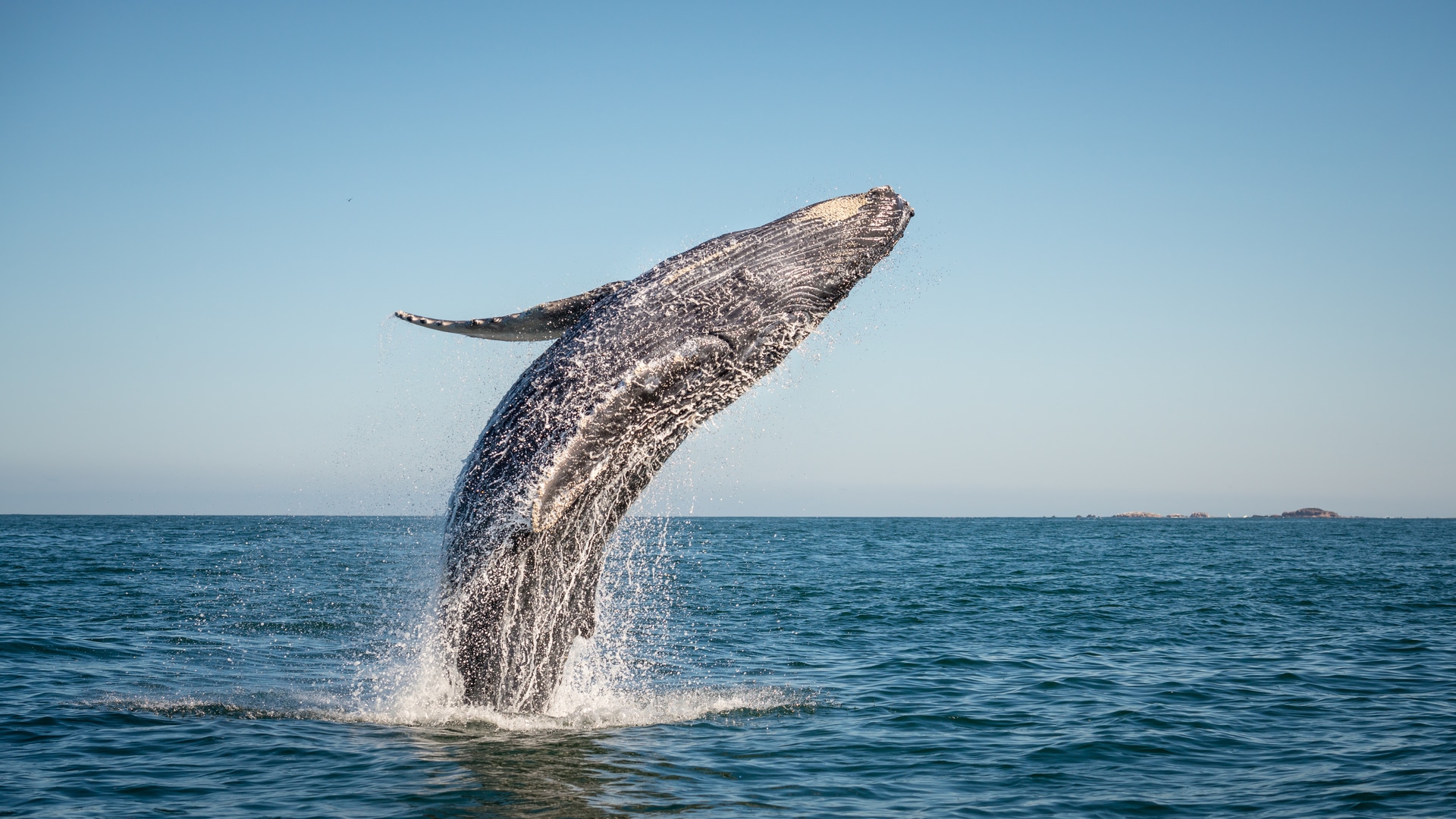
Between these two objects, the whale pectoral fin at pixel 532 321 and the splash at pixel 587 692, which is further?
the splash at pixel 587 692

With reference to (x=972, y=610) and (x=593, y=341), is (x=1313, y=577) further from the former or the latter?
(x=593, y=341)

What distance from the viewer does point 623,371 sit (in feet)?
24.7

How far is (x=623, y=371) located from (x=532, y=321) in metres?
1.06

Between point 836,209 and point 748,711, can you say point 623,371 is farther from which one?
point 748,711

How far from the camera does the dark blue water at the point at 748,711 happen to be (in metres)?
7.92

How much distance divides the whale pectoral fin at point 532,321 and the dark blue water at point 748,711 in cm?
192

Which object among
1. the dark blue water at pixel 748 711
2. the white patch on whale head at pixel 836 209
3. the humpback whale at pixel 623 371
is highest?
the white patch on whale head at pixel 836 209

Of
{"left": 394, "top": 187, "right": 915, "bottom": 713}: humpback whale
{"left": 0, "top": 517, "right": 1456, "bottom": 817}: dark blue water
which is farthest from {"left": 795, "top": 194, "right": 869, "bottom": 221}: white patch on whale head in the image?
{"left": 0, "top": 517, "right": 1456, "bottom": 817}: dark blue water

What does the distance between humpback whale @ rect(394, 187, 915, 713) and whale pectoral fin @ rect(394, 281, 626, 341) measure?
1 cm

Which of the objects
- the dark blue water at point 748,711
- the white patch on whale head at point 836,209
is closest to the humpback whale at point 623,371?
the white patch on whale head at point 836,209

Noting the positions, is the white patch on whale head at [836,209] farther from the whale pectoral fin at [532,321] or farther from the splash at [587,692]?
the splash at [587,692]

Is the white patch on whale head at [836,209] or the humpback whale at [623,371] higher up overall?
the white patch on whale head at [836,209]

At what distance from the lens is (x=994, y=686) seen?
13.3 meters

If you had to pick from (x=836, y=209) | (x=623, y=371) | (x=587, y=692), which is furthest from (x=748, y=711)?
(x=836, y=209)
